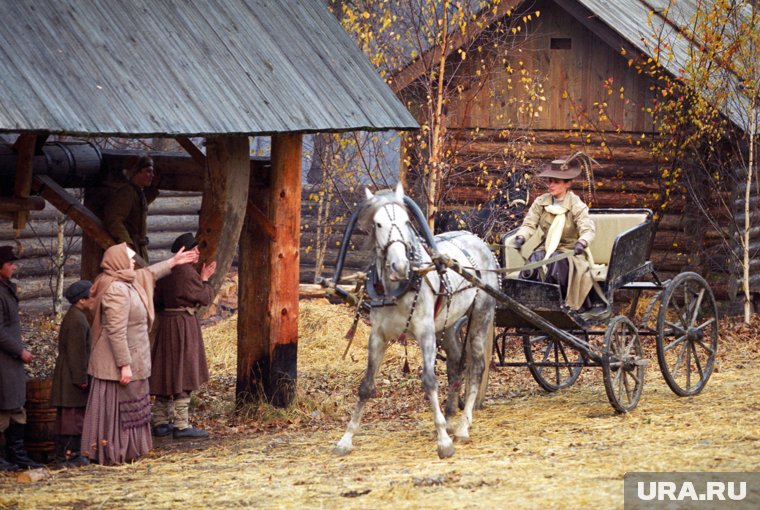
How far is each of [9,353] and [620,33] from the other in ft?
35.2

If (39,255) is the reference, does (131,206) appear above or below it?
above

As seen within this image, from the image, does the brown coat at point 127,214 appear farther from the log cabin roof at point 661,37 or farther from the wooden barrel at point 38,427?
the log cabin roof at point 661,37

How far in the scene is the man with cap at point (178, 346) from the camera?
11094mm

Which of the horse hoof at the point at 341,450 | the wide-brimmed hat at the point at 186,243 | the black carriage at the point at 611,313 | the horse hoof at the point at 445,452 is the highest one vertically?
the wide-brimmed hat at the point at 186,243

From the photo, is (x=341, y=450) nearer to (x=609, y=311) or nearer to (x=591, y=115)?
(x=609, y=311)

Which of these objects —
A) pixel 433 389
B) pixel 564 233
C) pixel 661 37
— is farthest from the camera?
pixel 661 37

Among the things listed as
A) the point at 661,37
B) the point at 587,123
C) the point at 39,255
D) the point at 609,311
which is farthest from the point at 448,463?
the point at 39,255

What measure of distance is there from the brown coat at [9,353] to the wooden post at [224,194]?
6.15 feet

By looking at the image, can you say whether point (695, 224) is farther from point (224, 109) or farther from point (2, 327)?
point (2, 327)

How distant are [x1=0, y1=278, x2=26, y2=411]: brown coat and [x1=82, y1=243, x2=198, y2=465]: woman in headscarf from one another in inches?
23.1

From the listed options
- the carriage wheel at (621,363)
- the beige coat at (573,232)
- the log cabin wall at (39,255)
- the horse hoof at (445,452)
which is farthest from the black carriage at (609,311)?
the log cabin wall at (39,255)

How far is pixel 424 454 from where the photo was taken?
944 centimetres

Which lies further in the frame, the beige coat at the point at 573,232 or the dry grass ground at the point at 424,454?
the beige coat at the point at 573,232

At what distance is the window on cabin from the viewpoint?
61.1 ft
